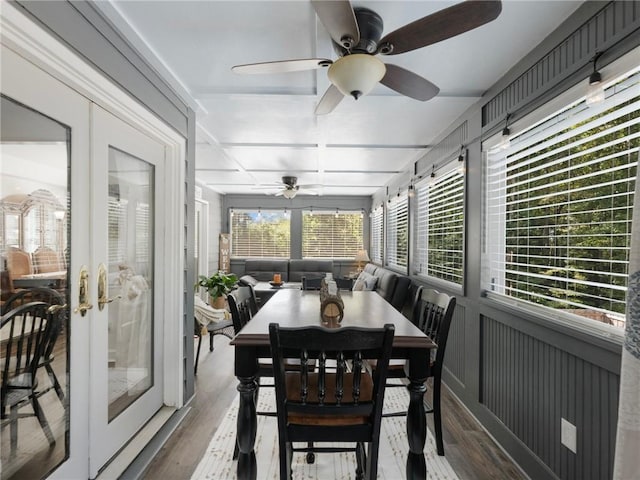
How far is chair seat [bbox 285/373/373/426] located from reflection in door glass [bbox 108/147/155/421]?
110cm

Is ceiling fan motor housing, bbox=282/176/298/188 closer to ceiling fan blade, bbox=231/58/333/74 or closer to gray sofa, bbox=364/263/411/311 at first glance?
gray sofa, bbox=364/263/411/311

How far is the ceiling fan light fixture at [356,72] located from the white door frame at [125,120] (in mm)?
1173

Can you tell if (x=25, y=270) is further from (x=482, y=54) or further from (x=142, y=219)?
(x=482, y=54)

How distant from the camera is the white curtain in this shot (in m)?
1.12

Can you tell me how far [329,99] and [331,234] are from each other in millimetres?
6222

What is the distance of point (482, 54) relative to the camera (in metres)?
2.16

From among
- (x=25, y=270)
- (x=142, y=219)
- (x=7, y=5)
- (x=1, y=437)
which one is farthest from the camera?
(x=142, y=219)

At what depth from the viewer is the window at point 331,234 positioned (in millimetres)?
8352

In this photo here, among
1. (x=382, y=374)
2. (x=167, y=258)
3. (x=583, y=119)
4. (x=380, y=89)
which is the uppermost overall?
(x=380, y=89)

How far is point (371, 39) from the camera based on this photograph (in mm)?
1813

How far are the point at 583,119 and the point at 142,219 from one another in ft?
8.81

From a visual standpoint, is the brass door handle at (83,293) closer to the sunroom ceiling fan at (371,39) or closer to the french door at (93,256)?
the french door at (93,256)

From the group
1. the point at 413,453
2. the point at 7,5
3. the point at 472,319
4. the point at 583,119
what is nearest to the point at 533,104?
the point at 583,119

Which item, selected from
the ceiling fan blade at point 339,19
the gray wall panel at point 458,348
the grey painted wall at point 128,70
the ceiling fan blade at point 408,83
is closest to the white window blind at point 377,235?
the gray wall panel at point 458,348
